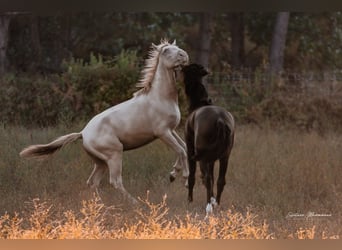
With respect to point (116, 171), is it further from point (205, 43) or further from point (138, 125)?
point (205, 43)

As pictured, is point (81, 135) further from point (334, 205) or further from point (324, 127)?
point (324, 127)

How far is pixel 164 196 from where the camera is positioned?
5.50m

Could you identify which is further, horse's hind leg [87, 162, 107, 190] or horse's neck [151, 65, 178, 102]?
horse's hind leg [87, 162, 107, 190]

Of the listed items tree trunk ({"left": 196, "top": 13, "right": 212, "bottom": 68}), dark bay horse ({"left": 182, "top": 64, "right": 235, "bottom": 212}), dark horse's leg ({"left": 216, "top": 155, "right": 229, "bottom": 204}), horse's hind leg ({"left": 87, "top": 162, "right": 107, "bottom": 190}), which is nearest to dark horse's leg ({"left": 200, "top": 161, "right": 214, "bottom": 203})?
dark bay horse ({"left": 182, "top": 64, "right": 235, "bottom": 212})

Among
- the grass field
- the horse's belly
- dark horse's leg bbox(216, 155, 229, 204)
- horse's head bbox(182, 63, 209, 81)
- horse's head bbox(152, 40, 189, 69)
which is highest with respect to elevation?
horse's head bbox(152, 40, 189, 69)

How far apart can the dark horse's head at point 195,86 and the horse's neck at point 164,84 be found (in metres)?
0.21

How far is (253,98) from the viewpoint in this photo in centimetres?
1066

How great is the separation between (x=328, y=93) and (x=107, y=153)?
5.16 meters

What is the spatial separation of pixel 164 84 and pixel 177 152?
Answer: 557mm

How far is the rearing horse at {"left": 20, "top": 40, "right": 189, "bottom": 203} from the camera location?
6.41 metres

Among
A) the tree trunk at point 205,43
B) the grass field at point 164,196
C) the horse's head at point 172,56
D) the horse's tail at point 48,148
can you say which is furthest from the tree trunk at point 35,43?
the horse's head at point 172,56

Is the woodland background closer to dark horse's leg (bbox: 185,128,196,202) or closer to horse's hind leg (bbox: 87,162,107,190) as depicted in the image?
horse's hind leg (bbox: 87,162,107,190)

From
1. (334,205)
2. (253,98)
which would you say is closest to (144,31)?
(253,98)

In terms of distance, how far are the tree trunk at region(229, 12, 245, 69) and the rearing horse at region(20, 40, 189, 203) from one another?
26.5ft
